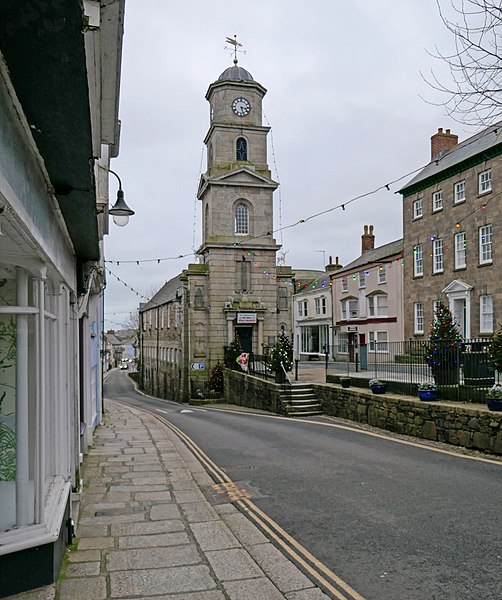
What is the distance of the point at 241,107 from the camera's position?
35250mm

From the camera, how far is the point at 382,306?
115 ft

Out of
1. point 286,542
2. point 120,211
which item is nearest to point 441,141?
point 120,211

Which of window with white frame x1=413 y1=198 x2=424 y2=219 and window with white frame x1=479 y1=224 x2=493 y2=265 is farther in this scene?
window with white frame x1=413 y1=198 x2=424 y2=219

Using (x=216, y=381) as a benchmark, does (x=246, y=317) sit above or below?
above

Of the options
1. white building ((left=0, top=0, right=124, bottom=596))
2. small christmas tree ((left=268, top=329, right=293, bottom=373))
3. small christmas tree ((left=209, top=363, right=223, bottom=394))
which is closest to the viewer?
white building ((left=0, top=0, right=124, bottom=596))

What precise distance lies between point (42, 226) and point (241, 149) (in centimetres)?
3211

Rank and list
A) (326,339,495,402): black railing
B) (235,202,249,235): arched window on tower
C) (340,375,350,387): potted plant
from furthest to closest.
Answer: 1. (235,202,249,235): arched window on tower
2. (340,375,350,387): potted plant
3. (326,339,495,402): black railing

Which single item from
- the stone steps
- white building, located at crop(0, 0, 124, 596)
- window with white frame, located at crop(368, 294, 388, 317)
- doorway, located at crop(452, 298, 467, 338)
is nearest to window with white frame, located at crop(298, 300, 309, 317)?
window with white frame, located at crop(368, 294, 388, 317)

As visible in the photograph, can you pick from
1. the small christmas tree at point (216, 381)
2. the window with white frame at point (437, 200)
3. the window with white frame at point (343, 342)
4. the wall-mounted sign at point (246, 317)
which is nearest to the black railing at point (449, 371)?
the window with white frame at point (437, 200)

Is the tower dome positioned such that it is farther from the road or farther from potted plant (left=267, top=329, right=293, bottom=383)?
the road

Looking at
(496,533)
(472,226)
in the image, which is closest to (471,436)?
(496,533)

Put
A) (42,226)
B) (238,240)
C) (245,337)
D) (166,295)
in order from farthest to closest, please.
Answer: (166,295), (245,337), (238,240), (42,226)

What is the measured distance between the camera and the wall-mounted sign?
112 feet

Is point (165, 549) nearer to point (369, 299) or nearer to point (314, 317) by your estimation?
point (369, 299)
